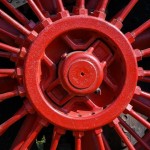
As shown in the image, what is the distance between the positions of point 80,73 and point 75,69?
0.06ft

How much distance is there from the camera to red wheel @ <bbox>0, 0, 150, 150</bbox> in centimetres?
125

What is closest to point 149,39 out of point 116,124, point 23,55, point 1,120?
point 116,124

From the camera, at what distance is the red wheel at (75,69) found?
1.25m

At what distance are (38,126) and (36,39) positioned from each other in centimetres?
26

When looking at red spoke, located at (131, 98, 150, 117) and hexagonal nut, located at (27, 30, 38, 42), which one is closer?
hexagonal nut, located at (27, 30, 38, 42)

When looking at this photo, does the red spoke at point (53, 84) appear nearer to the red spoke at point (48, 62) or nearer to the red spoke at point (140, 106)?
the red spoke at point (48, 62)

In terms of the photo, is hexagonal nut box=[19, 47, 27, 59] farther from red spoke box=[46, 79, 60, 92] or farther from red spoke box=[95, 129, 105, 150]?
red spoke box=[95, 129, 105, 150]

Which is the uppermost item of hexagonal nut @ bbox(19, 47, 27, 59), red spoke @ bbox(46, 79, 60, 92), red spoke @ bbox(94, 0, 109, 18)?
red spoke @ bbox(94, 0, 109, 18)

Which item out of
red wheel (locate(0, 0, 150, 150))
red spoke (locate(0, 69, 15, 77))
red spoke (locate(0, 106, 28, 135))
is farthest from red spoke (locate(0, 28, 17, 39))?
red spoke (locate(0, 106, 28, 135))

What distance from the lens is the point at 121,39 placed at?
1.26 metres

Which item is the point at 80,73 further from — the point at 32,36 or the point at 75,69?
the point at 32,36

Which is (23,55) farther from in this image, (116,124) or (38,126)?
(116,124)

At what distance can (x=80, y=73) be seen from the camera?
1237mm

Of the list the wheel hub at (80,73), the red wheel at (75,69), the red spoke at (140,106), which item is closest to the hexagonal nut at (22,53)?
the red wheel at (75,69)
